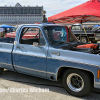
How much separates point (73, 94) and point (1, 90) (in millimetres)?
2010

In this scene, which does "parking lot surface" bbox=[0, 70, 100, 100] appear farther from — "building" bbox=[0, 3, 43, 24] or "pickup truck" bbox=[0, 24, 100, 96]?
"building" bbox=[0, 3, 43, 24]

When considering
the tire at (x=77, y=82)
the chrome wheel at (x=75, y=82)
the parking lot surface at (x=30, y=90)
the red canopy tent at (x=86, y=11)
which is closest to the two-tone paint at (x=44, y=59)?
the tire at (x=77, y=82)

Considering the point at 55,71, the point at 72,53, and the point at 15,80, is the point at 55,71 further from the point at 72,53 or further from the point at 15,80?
the point at 15,80

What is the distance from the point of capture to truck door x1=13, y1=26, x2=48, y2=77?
3768mm

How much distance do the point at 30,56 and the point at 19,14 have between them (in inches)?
5732

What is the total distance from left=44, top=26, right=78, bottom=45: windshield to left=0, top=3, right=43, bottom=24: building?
140 m

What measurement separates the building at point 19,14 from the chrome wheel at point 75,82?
140774 mm

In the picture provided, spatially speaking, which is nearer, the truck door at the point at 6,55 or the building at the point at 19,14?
the truck door at the point at 6,55

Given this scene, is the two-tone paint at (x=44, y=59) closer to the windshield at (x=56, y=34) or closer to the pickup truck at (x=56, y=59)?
the pickup truck at (x=56, y=59)

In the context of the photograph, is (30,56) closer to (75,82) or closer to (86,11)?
(75,82)

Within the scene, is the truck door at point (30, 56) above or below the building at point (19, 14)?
below

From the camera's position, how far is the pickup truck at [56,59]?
326cm

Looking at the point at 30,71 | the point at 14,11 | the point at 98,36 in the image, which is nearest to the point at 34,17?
the point at 14,11

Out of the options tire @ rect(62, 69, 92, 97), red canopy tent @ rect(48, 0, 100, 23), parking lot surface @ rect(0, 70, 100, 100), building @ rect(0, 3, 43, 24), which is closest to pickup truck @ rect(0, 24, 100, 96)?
tire @ rect(62, 69, 92, 97)
